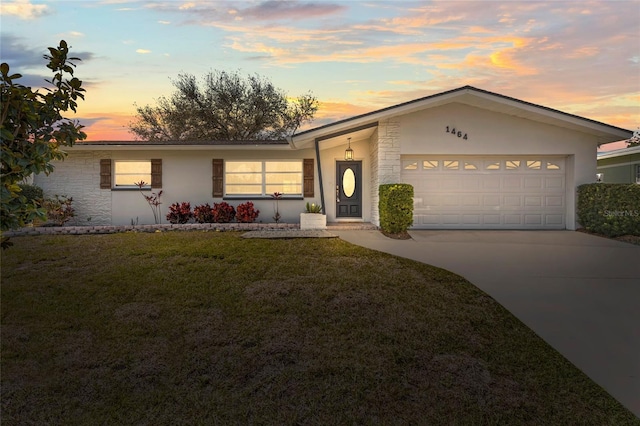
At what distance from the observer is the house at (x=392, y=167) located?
41.4ft

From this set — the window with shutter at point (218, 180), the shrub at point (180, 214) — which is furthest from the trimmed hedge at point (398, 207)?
the shrub at point (180, 214)

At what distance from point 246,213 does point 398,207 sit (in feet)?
16.3

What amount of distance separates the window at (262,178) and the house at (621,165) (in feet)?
45.2

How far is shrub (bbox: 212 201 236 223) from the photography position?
13.6 metres

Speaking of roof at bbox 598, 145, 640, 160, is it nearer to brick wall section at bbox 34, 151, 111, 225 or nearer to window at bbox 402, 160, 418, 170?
window at bbox 402, 160, 418, 170

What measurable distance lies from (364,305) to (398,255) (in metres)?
2.99

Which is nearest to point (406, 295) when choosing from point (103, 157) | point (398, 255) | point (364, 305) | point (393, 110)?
point (364, 305)

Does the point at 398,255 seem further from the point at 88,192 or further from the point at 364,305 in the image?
the point at 88,192

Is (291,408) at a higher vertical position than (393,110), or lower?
lower

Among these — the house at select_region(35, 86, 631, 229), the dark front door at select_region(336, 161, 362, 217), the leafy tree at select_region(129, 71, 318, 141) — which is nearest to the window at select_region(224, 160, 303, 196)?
the house at select_region(35, 86, 631, 229)

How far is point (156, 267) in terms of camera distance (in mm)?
8109

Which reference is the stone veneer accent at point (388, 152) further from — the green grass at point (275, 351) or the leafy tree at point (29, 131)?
the leafy tree at point (29, 131)

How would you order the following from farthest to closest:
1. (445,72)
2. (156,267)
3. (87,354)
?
(445,72) < (156,267) < (87,354)

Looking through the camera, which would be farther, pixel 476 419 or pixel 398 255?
pixel 398 255
